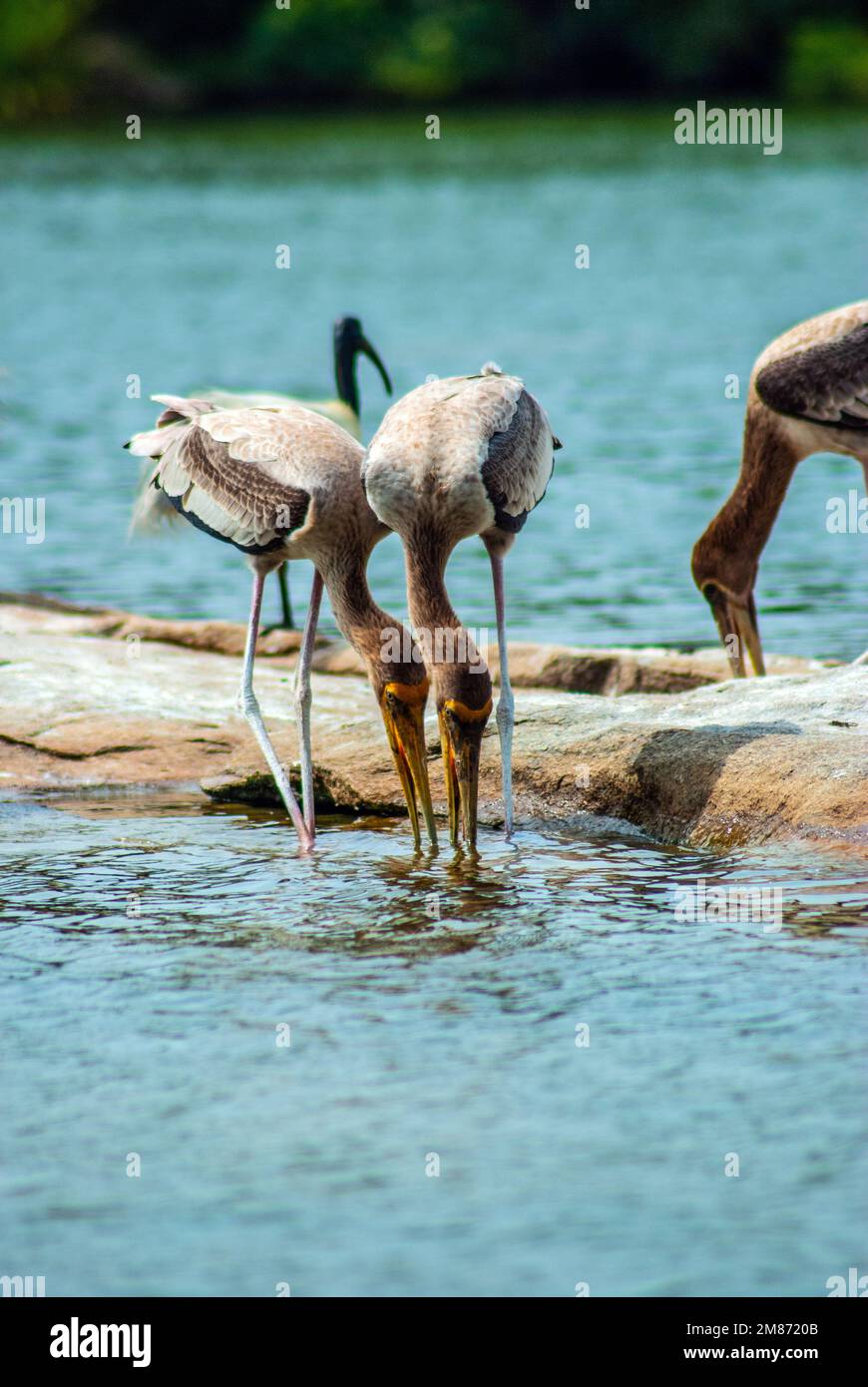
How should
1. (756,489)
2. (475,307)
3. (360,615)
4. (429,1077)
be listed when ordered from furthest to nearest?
1. (475,307)
2. (756,489)
3. (360,615)
4. (429,1077)

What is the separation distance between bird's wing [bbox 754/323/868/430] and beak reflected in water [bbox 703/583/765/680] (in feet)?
2.83

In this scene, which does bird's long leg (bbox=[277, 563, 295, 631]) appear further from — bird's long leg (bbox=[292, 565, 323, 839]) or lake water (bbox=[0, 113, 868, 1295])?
bird's long leg (bbox=[292, 565, 323, 839])

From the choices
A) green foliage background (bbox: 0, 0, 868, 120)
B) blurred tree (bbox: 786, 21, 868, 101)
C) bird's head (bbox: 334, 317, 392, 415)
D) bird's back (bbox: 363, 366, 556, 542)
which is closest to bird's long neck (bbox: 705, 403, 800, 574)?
bird's back (bbox: 363, 366, 556, 542)

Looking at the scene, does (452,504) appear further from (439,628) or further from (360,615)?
(360,615)

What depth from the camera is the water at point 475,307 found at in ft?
41.5

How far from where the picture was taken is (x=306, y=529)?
6.70 m

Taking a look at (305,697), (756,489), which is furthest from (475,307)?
(305,697)

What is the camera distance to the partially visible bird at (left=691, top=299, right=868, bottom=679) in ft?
28.8

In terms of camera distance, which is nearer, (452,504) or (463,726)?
(463,726)

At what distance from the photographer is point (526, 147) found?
4512 cm

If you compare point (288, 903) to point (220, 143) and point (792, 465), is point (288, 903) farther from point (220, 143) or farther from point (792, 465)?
point (220, 143)

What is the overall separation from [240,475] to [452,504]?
2.82 ft

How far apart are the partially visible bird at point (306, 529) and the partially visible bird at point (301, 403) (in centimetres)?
47
